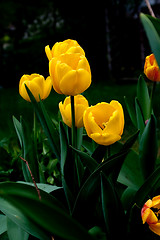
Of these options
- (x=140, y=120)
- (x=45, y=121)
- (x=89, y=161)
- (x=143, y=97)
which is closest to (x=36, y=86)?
(x=45, y=121)

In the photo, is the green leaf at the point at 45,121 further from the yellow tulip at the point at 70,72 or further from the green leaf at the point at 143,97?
the green leaf at the point at 143,97

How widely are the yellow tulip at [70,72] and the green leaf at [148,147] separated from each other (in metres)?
0.28

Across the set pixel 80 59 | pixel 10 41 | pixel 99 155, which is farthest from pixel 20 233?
pixel 10 41

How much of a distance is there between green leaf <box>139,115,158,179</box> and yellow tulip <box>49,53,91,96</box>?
0.92 ft

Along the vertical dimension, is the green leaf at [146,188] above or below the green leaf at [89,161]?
below

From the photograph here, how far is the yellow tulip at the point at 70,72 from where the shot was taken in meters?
0.99

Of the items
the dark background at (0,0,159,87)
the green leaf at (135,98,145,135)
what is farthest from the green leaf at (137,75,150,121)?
the dark background at (0,0,159,87)

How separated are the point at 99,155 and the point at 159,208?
25 centimetres

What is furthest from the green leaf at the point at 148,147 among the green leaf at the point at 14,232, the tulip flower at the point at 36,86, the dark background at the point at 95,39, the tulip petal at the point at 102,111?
the dark background at the point at 95,39

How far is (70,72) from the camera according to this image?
3.23ft

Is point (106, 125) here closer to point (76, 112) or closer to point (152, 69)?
point (76, 112)

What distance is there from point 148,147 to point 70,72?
441mm

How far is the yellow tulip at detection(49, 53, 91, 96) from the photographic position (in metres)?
0.99

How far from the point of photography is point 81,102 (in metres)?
1.13
